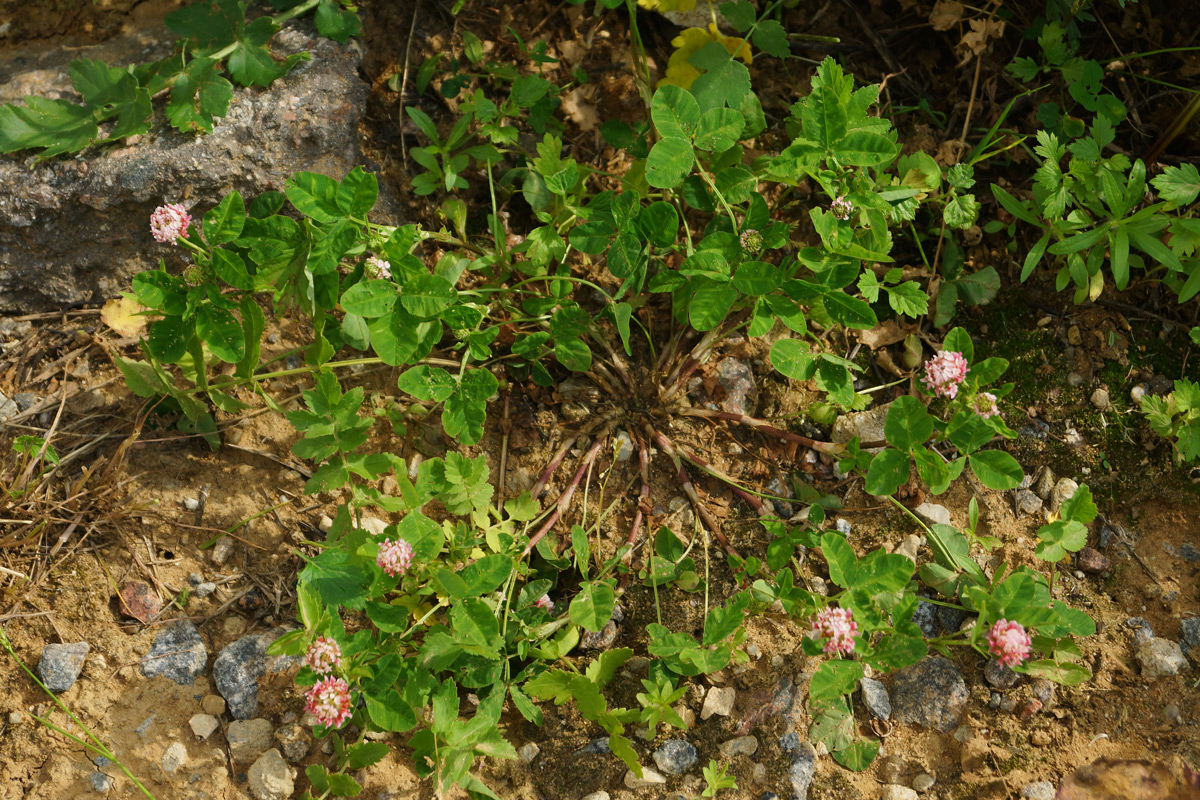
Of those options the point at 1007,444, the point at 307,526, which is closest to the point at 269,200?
the point at 307,526

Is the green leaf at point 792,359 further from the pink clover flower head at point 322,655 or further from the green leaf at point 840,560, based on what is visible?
the pink clover flower head at point 322,655

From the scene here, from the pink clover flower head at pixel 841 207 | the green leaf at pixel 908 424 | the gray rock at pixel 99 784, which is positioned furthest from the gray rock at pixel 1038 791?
the gray rock at pixel 99 784

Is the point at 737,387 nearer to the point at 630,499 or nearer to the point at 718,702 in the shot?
the point at 630,499

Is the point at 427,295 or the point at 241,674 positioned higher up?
the point at 427,295

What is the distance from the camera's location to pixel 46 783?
2359 millimetres

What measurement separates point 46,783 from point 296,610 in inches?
31.7

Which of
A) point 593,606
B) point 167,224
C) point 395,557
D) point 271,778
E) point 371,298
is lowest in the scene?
point 271,778

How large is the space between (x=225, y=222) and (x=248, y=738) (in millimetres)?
1503

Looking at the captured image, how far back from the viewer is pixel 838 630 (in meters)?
2.06

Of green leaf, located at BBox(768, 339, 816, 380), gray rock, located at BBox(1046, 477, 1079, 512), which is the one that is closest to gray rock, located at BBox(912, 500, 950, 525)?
gray rock, located at BBox(1046, 477, 1079, 512)

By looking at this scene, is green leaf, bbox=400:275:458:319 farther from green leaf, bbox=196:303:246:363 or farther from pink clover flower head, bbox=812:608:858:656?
pink clover flower head, bbox=812:608:858:656

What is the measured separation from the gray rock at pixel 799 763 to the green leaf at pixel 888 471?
796 millimetres

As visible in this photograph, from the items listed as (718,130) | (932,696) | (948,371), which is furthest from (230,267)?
(932,696)

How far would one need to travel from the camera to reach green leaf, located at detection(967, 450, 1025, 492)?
2.25 m
